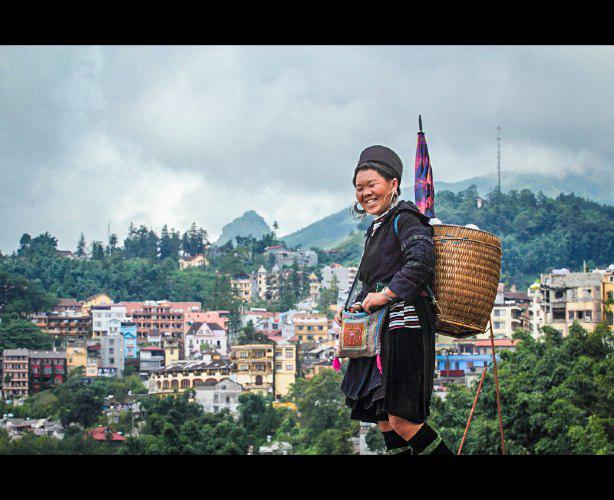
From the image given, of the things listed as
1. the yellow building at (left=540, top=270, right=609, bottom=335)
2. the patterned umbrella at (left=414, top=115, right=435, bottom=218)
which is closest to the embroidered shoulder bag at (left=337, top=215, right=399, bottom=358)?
the patterned umbrella at (left=414, top=115, right=435, bottom=218)

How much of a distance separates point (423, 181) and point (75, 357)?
48900 millimetres

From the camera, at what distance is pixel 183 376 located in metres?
45.5

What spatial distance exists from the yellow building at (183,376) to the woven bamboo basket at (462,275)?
41862mm

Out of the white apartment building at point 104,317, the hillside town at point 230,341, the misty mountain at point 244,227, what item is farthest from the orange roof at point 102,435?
the misty mountain at point 244,227

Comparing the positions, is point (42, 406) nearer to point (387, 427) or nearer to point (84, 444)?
point (84, 444)

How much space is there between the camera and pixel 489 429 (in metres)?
16.8

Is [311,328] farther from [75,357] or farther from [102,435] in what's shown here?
[102,435]

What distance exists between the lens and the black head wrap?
8.33 ft

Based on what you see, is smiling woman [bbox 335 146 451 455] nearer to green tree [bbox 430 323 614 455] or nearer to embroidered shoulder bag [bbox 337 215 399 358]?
embroidered shoulder bag [bbox 337 215 399 358]

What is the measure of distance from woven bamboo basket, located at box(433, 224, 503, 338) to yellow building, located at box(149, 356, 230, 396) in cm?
4186

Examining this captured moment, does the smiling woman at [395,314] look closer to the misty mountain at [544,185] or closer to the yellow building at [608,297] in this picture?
the yellow building at [608,297]

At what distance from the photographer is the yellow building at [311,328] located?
52.0 metres

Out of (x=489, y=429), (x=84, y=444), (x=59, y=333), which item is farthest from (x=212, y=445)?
(x=59, y=333)
